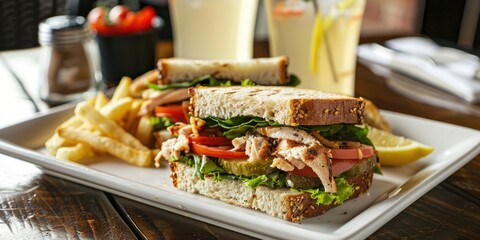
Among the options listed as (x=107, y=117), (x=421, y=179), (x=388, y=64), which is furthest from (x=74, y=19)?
(x=421, y=179)

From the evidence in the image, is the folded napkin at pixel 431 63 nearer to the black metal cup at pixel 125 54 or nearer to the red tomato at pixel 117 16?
the black metal cup at pixel 125 54

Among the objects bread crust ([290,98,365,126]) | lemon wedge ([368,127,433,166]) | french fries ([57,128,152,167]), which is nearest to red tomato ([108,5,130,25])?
french fries ([57,128,152,167])

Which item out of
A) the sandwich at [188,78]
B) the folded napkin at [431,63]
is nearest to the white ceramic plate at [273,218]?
the sandwich at [188,78]

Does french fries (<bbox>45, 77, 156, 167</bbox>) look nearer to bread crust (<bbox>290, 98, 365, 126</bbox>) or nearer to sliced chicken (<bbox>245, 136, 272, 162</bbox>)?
sliced chicken (<bbox>245, 136, 272, 162</bbox>)

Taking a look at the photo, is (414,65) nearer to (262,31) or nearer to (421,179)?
(421,179)

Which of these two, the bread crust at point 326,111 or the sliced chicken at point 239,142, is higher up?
the bread crust at point 326,111

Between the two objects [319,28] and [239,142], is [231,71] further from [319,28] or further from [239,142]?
[319,28]

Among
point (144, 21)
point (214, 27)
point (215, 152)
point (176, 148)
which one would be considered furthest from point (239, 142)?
point (144, 21)
